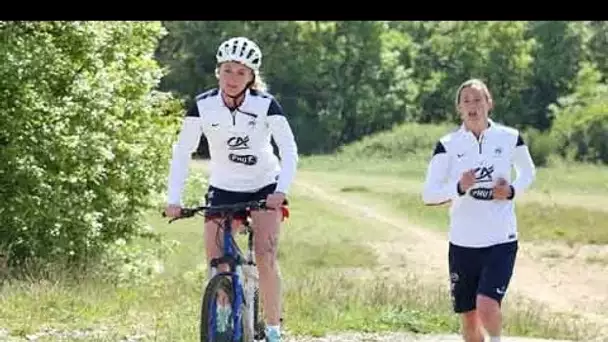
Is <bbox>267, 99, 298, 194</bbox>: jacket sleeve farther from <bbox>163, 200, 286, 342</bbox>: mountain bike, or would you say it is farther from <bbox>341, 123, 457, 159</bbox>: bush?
<bbox>341, 123, 457, 159</bbox>: bush

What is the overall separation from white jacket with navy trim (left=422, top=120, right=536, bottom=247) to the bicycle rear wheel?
94cm

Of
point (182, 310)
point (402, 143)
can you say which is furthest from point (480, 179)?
point (402, 143)

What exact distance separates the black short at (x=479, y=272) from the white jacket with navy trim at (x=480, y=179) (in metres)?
0.04

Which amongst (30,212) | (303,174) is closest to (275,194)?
(30,212)

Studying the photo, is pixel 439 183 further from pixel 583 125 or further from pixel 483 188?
pixel 583 125

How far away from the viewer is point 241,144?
562 cm

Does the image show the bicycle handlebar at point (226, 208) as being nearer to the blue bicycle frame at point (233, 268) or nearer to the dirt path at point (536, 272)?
the blue bicycle frame at point (233, 268)

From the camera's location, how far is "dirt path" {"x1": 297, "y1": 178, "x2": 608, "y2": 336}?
17.4 meters

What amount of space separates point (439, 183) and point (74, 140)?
10.1m

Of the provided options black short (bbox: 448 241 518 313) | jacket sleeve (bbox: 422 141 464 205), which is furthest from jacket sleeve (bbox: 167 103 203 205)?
black short (bbox: 448 241 518 313)

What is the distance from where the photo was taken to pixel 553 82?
65.4 metres

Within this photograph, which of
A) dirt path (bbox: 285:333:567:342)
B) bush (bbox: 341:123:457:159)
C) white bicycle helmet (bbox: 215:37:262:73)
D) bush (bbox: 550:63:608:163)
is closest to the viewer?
white bicycle helmet (bbox: 215:37:262:73)
